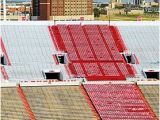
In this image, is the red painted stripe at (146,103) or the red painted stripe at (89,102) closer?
the red painted stripe at (89,102)

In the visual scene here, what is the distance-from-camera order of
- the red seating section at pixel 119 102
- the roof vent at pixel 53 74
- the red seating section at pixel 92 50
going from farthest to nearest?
the red seating section at pixel 92 50, the roof vent at pixel 53 74, the red seating section at pixel 119 102

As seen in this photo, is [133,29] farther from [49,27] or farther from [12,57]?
[12,57]

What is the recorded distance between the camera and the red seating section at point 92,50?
106 feet

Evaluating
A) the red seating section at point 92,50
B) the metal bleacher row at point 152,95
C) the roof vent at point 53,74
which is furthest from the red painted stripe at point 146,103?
the roof vent at point 53,74

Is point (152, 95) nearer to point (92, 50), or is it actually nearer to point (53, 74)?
point (92, 50)

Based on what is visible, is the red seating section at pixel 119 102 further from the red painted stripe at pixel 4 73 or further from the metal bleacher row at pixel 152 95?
the red painted stripe at pixel 4 73

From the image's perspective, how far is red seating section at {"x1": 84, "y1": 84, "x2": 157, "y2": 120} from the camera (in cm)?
2884

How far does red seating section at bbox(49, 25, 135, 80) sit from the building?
192 feet

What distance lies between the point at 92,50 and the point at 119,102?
509 cm


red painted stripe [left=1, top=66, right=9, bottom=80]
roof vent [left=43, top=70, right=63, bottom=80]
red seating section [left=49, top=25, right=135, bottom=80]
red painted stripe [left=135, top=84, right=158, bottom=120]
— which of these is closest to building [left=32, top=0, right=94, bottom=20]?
red seating section [left=49, top=25, right=135, bottom=80]

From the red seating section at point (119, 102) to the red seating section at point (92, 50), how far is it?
1.18 metres

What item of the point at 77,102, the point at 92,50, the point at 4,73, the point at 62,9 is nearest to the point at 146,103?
the point at 77,102

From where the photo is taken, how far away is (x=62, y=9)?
110812 millimetres

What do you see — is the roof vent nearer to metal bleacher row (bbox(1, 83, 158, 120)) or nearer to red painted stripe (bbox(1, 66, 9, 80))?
metal bleacher row (bbox(1, 83, 158, 120))
